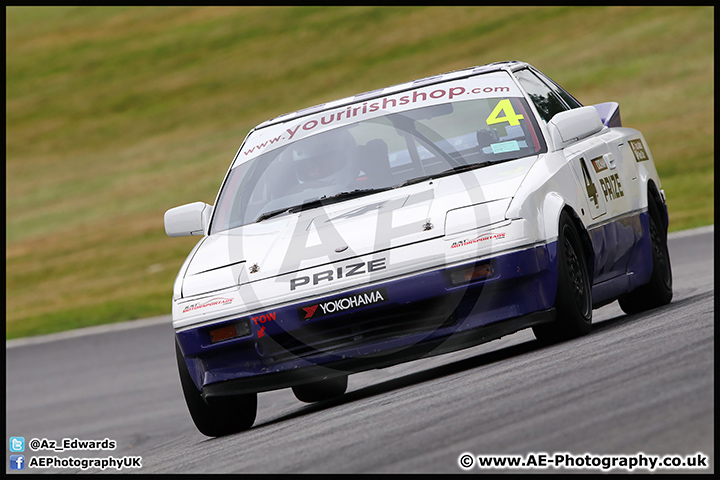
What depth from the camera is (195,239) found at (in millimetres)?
26438

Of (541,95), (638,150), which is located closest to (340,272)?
(541,95)

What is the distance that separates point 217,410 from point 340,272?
4.00 feet

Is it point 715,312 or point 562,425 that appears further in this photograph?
point 715,312

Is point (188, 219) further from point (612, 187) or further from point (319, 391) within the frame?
point (612, 187)

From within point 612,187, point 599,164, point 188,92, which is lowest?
point 612,187

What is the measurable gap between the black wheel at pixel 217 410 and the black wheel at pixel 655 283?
2968 mm

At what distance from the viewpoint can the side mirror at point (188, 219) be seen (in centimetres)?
776

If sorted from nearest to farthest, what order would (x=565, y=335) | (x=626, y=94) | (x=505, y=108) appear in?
(x=565, y=335) < (x=505, y=108) < (x=626, y=94)

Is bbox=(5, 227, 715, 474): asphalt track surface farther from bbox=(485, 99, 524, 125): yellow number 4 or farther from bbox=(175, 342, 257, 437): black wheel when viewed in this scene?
bbox=(485, 99, 524, 125): yellow number 4

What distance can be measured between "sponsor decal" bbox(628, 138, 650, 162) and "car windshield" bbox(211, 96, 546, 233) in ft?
4.35

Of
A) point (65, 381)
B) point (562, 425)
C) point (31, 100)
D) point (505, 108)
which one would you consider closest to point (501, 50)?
point (31, 100)

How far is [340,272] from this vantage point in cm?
612

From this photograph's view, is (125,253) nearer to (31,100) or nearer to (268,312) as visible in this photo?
(268,312)

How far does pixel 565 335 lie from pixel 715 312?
814mm
